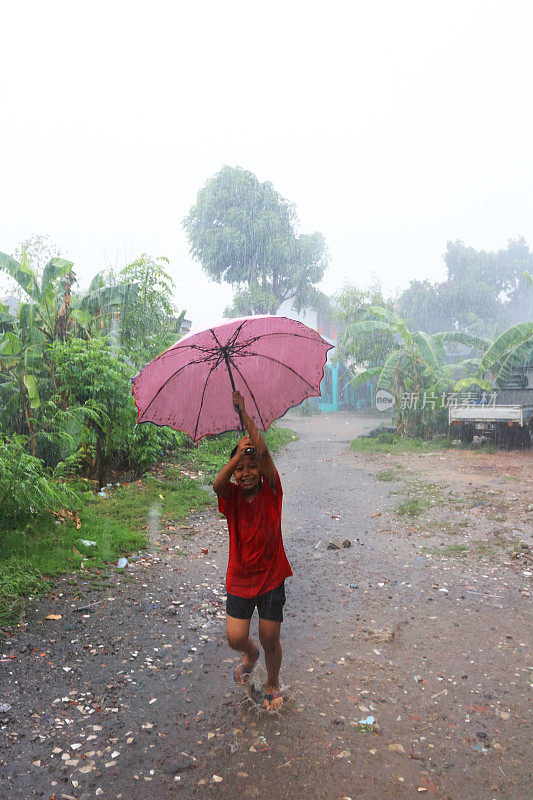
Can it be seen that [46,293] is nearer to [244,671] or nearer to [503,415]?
Answer: [244,671]

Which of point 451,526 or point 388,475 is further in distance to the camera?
point 388,475

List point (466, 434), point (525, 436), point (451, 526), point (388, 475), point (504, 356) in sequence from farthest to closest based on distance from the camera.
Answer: point (504, 356), point (466, 434), point (525, 436), point (388, 475), point (451, 526)

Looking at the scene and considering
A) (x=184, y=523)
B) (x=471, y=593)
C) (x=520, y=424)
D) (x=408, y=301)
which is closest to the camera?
(x=471, y=593)

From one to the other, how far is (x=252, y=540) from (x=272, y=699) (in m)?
0.97

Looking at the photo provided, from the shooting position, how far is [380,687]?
3.23m

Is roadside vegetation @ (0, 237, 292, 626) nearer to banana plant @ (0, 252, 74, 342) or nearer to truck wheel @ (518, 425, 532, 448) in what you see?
banana plant @ (0, 252, 74, 342)

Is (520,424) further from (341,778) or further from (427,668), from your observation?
(341,778)

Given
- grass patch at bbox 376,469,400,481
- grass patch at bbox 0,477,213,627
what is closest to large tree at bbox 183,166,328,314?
grass patch at bbox 376,469,400,481

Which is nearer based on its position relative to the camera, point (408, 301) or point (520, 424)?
point (520, 424)

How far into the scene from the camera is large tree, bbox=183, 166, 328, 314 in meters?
29.3

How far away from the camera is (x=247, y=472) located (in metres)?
2.76

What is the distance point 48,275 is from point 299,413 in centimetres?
2061

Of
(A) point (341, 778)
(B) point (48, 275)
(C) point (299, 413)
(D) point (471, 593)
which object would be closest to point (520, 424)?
(D) point (471, 593)

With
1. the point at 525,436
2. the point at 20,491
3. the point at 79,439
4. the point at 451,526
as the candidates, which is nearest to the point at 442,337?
the point at 525,436
